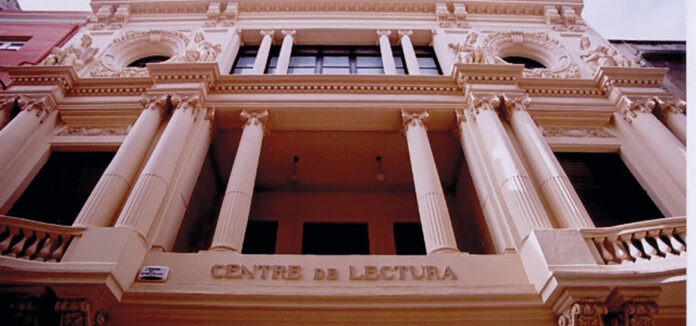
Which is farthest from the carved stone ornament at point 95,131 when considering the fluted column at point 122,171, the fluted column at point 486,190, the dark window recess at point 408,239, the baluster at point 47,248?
the fluted column at point 486,190

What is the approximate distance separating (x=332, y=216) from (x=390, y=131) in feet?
10.5

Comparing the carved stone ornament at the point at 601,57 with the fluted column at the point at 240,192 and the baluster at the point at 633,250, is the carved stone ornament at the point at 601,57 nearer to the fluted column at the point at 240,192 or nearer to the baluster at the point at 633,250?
the baluster at the point at 633,250

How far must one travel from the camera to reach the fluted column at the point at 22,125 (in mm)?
9828

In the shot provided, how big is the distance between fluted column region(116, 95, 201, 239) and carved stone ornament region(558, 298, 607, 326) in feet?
23.0

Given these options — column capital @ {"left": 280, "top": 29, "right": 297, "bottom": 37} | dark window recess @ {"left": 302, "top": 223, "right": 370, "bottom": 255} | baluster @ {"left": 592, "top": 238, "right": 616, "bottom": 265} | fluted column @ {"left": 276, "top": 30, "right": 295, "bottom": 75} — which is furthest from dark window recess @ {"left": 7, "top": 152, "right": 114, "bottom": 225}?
baluster @ {"left": 592, "top": 238, "right": 616, "bottom": 265}

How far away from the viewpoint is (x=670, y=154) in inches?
396

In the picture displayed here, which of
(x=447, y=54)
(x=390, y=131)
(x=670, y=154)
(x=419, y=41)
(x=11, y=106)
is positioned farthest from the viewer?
(x=419, y=41)

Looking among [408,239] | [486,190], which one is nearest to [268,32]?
[408,239]

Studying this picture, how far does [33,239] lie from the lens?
7.32 m

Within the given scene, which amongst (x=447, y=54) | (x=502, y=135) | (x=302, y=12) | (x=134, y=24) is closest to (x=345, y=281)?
(x=502, y=135)

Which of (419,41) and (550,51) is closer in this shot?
(550,51)

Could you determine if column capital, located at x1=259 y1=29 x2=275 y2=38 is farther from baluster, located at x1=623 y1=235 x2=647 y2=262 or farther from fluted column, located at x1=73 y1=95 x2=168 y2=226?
baluster, located at x1=623 y1=235 x2=647 y2=262

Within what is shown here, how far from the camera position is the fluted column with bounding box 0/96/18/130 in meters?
11.0

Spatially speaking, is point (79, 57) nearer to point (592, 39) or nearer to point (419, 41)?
point (419, 41)
